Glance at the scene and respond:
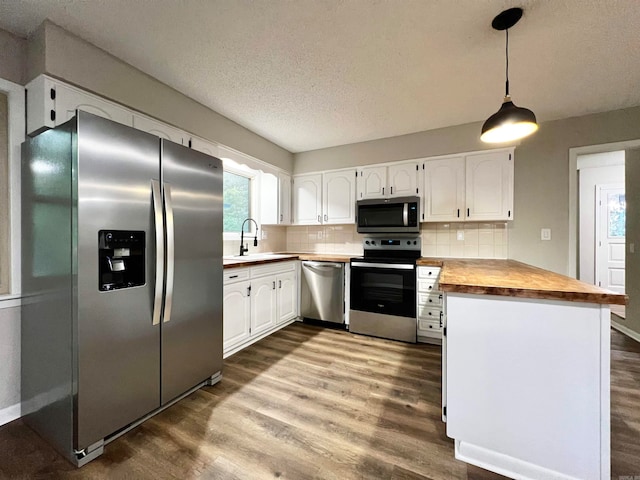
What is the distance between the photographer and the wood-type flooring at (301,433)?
129 cm

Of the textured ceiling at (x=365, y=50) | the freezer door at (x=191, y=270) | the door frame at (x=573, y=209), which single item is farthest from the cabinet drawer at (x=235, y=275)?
the door frame at (x=573, y=209)

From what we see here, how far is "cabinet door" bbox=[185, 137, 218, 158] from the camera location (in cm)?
255

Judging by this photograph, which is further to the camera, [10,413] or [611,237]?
[611,237]

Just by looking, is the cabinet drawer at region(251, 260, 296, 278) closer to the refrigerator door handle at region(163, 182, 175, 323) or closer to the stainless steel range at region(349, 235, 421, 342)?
the stainless steel range at region(349, 235, 421, 342)

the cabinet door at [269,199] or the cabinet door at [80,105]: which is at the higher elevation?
the cabinet door at [80,105]

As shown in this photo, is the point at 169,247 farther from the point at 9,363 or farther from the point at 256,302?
the point at 256,302

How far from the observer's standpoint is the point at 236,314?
256 centimetres

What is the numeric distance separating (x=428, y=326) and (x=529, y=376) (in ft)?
5.43

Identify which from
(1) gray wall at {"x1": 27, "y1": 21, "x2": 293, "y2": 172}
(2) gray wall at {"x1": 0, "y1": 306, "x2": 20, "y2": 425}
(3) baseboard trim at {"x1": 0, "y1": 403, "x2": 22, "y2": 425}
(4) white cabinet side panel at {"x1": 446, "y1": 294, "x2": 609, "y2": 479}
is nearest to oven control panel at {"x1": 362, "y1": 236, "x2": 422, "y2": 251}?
(4) white cabinet side panel at {"x1": 446, "y1": 294, "x2": 609, "y2": 479}

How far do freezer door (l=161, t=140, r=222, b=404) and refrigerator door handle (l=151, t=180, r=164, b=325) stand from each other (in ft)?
0.13

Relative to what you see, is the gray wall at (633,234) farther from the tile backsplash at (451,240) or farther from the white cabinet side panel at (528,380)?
the white cabinet side panel at (528,380)

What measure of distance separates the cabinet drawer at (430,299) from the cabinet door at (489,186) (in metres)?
1.00

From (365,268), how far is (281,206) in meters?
1.60

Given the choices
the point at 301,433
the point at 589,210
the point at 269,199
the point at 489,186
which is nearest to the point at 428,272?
the point at 489,186
